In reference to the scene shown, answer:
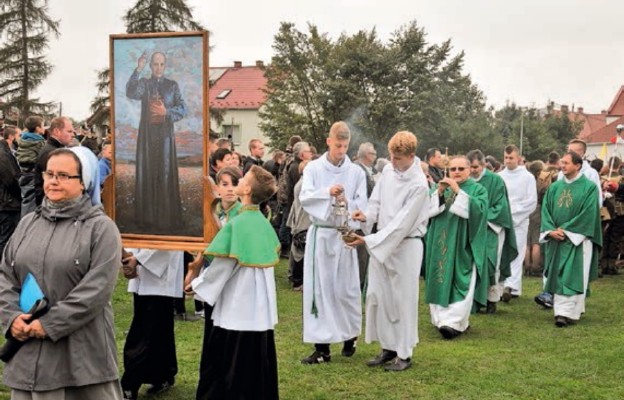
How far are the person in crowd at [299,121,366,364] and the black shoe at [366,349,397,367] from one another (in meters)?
0.37

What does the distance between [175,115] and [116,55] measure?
2.13 feet

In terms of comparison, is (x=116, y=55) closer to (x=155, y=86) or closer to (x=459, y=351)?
(x=155, y=86)

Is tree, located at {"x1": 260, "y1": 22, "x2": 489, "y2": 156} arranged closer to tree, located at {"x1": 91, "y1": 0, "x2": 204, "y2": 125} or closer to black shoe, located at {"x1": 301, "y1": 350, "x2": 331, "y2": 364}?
tree, located at {"x1": 91, "y1": 0, "x2": 204, "y2": 125}

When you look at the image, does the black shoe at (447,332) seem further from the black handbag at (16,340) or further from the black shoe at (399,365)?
the black handbag at (16,340)

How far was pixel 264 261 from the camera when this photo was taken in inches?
223

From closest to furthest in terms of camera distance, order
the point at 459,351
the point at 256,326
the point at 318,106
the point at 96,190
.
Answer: the point at 96,190 → the point at 256,326 → the point at 459,351 → the point at 318,106

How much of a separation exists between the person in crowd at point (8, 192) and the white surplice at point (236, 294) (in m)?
5.43

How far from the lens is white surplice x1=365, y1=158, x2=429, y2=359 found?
7637mm

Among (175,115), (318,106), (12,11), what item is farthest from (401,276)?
(318,106)

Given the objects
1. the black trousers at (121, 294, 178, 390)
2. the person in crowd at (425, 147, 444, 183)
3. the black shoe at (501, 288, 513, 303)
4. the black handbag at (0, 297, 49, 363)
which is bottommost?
the black shoe at (501, 288, 513, 303)

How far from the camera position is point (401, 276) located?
7.80 metres

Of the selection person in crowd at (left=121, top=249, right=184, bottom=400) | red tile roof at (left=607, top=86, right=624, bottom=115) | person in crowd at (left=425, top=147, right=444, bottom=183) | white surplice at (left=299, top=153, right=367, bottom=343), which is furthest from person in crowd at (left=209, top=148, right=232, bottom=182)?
red tile roof at (left=607, top=86, right=624, bottom=115)

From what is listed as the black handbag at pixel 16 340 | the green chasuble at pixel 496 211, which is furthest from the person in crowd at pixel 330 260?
the black handbag at pixel 16 340

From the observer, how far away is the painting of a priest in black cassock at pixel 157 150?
18.9 ft
